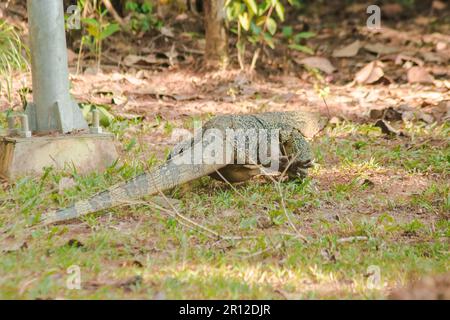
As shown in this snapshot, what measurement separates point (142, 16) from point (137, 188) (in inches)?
221

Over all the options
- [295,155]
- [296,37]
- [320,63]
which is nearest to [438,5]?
[296,37]

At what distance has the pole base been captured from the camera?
4844 mm

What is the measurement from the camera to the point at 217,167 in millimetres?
4590

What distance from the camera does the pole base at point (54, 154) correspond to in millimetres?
4844

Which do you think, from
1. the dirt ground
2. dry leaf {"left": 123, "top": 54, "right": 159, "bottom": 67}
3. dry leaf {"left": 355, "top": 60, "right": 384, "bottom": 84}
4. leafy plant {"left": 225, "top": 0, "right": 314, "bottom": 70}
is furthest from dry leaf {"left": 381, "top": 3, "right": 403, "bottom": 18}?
dry leaf {"left": 123, "top": 54, "right": 159, "bottom": 67}

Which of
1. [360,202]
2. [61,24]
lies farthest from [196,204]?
[61,24]

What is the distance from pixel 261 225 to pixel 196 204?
0.53 meters

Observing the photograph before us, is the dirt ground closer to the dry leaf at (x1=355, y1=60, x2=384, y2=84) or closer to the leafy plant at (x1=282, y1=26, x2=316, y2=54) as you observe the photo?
the dry leaf at (x1=355, y1=60, x2=384, y2=84)

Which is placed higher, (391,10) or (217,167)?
(391,10)

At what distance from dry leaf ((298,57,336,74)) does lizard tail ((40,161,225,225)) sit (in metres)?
4.62

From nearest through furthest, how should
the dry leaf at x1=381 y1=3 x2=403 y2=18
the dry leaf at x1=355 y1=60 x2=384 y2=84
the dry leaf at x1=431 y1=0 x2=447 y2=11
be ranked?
the dry leaf at x1=355 y1=60 x2=384 y2=84
the dry leaf at x1=381 y1=3 x2=403 y2=18
the dry leaf at x1=431 y1=0 x2=447 y2=11

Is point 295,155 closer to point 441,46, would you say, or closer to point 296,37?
point 296,37

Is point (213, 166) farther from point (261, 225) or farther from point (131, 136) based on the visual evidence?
point (131, 136)

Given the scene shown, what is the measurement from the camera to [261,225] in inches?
167
